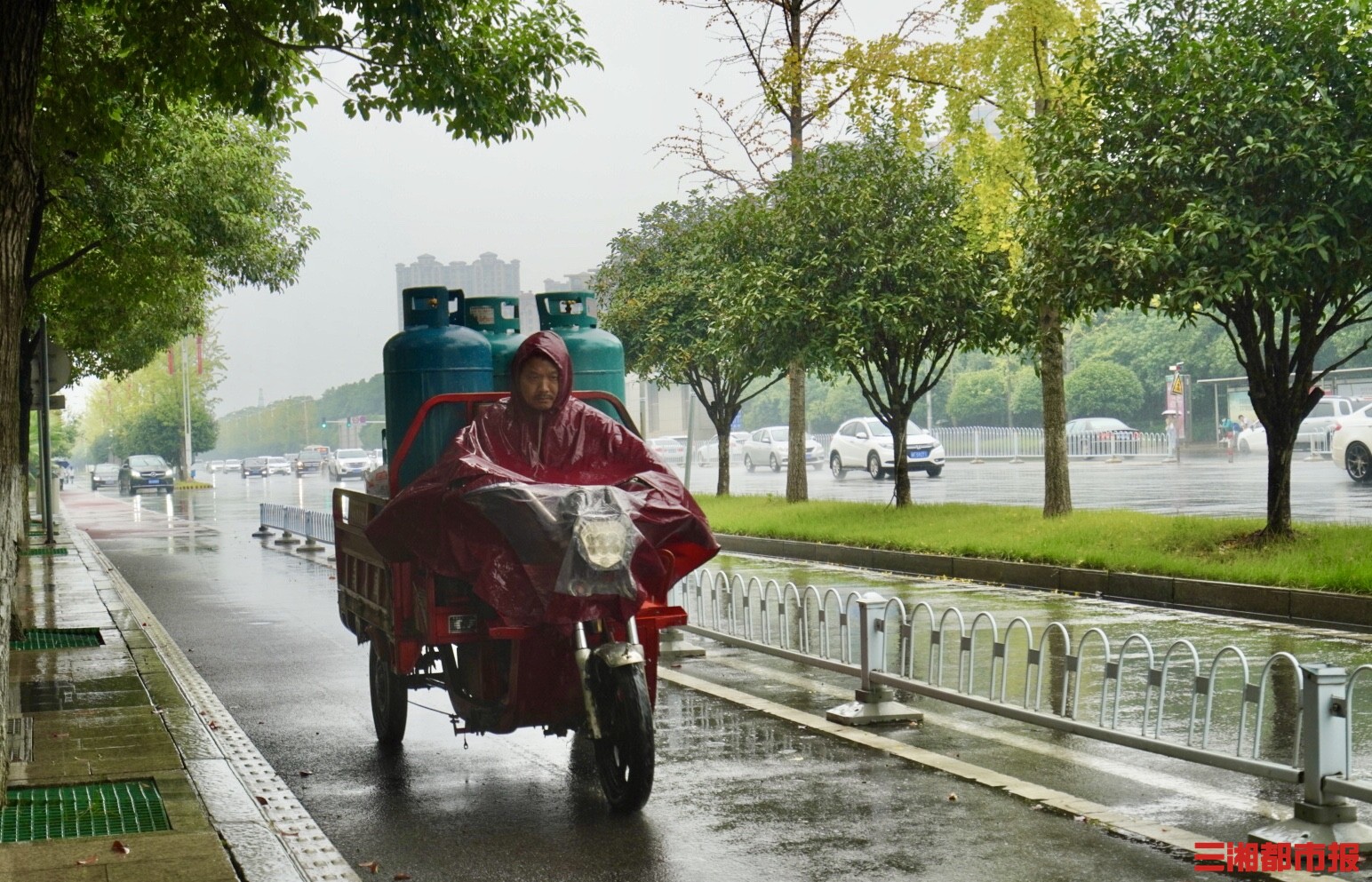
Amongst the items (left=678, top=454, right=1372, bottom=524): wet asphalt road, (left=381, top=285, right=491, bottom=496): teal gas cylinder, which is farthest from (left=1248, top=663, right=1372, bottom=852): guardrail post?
(left=678, top=454, right=1372, bottom=524): wet asphalt road

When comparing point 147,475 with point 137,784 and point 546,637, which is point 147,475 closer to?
point 137,784

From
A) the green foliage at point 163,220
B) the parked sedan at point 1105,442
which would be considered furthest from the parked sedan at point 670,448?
the green foliage at point 163,220

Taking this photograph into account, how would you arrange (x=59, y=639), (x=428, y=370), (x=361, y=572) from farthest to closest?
1. (x=59, y=639)
2. (x=361, y=572)
3. (x=428, y=370)

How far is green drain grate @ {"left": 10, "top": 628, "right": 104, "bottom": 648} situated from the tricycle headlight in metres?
7.15

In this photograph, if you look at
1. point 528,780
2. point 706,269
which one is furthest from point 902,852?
point 706,269

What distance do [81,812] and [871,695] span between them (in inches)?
161

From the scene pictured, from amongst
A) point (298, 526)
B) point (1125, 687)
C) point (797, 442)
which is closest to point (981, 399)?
point (797, 442)

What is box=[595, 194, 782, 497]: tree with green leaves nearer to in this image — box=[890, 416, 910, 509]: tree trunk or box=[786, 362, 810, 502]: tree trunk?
box=[786, 362, 810, 502]: tree trunk

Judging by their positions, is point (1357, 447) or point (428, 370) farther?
point (1357, 447)

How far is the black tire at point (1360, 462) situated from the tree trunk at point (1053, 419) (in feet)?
34.0

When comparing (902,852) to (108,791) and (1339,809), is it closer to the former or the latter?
(1339,809)

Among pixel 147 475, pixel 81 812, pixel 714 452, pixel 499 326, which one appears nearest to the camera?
pixel 81 812

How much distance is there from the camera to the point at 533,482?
661cm

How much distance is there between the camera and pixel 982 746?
25.0ft
